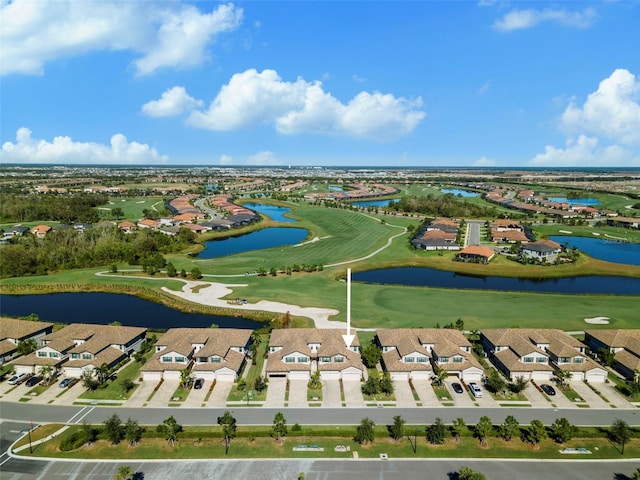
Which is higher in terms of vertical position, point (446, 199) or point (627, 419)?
point (446, 199)

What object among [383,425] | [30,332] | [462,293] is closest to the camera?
[383,425]

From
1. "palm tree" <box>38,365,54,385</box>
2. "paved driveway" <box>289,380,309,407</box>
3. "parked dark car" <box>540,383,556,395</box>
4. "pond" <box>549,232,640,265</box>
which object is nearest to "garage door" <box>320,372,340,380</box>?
"paved driveway" <box>289,380,309,407</box>

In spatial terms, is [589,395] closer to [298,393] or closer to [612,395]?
[612,395]

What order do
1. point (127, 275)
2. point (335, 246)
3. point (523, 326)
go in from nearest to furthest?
point (523, 326)
point (127, 275)
point (335, 246)

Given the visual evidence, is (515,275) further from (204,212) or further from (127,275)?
(204,212)

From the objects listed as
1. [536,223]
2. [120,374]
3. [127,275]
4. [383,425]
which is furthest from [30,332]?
[536,223]

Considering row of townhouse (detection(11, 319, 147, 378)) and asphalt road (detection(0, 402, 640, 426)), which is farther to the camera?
row of townhouse (detection(11, 319, 147, 378))

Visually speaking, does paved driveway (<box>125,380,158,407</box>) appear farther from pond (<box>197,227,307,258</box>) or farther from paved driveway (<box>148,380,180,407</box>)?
pond (<box>197,227,307,258</box>)
